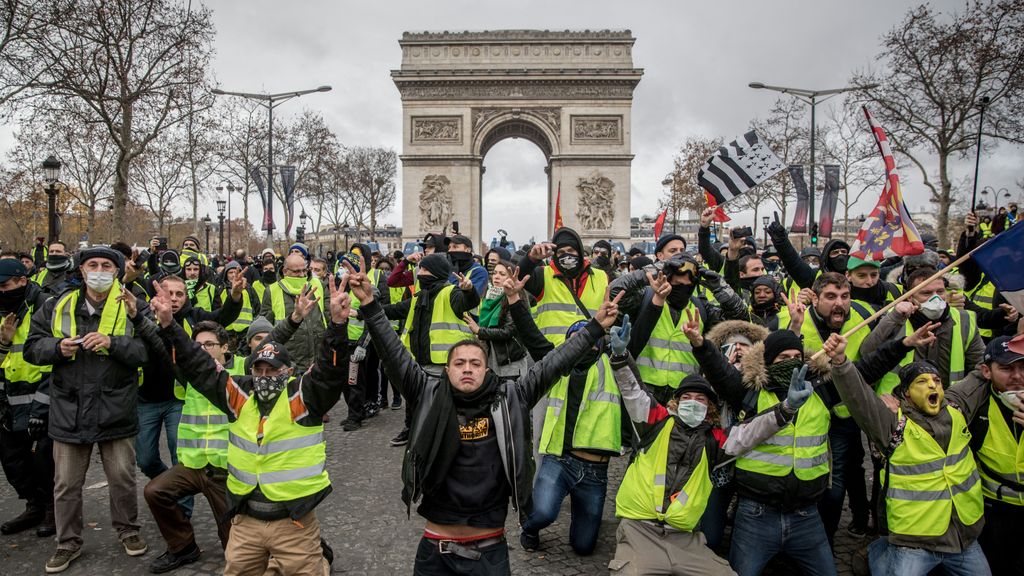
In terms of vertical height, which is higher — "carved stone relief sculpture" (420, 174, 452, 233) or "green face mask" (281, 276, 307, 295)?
"carved stone relief sculpture" (420, 174, 452, 233)

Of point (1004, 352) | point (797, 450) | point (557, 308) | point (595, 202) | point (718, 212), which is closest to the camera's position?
point (1004, 352)

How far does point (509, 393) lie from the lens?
3.42 metres

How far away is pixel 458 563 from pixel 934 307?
353cm

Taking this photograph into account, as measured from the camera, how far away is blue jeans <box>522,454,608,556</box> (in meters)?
4.63

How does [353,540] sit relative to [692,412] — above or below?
below

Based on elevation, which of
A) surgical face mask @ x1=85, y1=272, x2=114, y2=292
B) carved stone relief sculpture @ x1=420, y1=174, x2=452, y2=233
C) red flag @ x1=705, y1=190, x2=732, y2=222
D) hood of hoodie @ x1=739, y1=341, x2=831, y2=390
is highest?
carved stone relief sculpture @ x1=420, y1=174, x2=452, y2=233

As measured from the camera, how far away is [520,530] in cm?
520

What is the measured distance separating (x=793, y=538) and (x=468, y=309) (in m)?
3.37

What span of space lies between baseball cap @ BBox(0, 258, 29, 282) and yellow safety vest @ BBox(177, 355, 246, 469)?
2062mm

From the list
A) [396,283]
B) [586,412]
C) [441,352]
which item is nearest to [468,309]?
Answer: [441,352]

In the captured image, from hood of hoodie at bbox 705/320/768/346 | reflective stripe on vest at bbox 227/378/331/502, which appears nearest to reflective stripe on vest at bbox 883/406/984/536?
hood of hoodie at bbox 705/320/768/346

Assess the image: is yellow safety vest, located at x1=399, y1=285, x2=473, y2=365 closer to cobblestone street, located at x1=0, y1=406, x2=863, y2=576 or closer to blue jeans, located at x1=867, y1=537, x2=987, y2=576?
cobblestone street, located at x1=0, y1=406, x2=863, y2=576

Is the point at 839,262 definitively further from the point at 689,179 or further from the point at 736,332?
the point at 689,179

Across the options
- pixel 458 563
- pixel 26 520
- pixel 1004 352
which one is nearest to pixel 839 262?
pixel 1004 352
